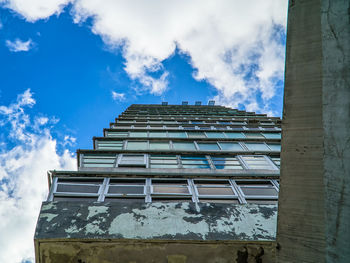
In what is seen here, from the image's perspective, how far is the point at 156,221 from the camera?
410 centimetres

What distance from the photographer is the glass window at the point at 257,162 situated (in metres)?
11.5

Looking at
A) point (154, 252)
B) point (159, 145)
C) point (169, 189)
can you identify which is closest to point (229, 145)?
point (159, 145)

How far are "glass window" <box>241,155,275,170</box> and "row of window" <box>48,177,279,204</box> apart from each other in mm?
3443

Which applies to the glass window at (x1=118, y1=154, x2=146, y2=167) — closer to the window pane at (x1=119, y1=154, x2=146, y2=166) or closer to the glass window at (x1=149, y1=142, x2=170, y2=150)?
the window pane at (x1=119, y1=154, x2=146, y2=166)

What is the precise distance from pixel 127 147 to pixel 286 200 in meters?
12.3

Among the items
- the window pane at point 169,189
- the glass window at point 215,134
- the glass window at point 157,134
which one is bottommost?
the window pane at point 169,189

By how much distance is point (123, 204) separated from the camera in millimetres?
4469

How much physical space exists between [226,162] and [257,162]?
61.0 inches

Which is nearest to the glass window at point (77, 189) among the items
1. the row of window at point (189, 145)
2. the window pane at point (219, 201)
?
the window pane at point (219, 201)

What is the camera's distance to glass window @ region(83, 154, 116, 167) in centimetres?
1116

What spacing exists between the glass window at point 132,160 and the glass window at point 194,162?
79.2 inches

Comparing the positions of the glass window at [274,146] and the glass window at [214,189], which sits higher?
the glass window at [274,146]

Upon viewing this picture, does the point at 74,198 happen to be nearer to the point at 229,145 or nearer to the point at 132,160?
the point at 132,160

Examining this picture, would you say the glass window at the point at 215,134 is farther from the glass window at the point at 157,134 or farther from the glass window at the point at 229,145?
the glass window at the point at 157,134
